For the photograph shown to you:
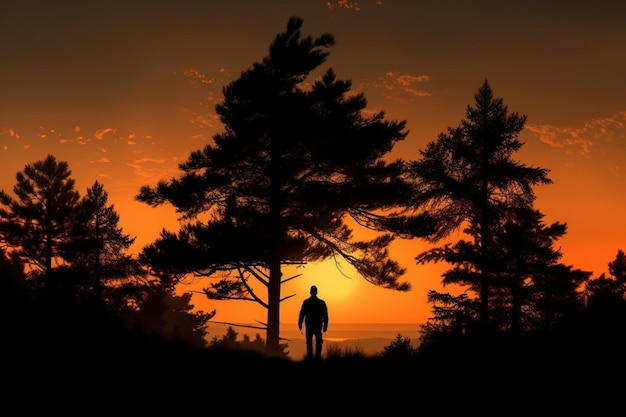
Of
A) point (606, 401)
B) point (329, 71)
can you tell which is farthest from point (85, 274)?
point (606, 401)

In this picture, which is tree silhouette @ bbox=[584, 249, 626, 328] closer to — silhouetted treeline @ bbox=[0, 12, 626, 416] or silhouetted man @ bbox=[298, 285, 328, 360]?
silhouetted treeline @ bbox=[0, 12, 626, 416]

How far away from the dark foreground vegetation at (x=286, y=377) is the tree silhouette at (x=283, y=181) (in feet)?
22.9

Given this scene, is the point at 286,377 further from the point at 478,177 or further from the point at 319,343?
the point at 478,177

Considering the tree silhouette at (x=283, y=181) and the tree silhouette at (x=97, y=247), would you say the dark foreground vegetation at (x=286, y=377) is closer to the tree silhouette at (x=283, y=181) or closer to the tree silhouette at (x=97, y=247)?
the tree silhouette at (x=283, y=181)

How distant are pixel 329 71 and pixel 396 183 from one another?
16.6 ft

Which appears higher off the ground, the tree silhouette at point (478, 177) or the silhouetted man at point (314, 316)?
the tree silhouette at point (478, 177)

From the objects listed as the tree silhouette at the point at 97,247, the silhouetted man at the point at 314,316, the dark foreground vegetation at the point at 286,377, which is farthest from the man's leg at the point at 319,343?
the tree silhouette at the point at 97,247

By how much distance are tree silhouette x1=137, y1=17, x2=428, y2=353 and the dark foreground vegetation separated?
6.99m

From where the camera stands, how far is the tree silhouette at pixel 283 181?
22.3 m

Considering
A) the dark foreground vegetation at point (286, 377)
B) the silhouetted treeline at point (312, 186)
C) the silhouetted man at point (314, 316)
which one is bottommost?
the dark foreground vegetation at point (286, 377)

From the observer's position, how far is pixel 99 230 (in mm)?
37625

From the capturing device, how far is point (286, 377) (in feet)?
41.7

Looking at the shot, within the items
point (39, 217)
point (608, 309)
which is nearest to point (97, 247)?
point (39, 217)

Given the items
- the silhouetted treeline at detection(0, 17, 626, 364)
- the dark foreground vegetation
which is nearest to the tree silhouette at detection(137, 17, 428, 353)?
the silhouetted treeline at detection(0, 17, 626, 364)
